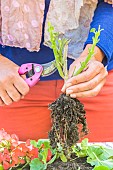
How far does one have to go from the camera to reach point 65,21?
121 centimetres

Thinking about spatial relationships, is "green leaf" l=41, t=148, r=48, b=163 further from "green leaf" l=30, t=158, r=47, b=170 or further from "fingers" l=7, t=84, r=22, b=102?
"fingers" l=7, t=84, r=22, b=102

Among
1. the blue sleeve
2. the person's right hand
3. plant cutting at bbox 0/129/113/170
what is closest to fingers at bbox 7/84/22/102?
the person's right hand

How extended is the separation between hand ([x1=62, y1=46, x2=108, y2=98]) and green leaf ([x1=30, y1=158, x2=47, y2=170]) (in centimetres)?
15

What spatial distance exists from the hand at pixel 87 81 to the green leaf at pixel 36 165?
0.48 feet

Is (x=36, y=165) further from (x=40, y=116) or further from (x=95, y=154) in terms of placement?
(x=40, y=116)

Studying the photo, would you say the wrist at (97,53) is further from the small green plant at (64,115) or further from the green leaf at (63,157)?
the green leaf at (63,157)

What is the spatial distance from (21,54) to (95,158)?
429 millimetres

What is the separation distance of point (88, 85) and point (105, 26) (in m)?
0.22

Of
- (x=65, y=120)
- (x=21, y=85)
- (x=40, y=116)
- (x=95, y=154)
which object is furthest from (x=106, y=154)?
(x=40, y=116)

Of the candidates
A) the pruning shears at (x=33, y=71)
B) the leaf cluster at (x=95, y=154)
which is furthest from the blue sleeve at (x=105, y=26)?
the leaf cluster at (x=95, y=154)

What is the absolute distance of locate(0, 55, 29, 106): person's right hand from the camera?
103 cm

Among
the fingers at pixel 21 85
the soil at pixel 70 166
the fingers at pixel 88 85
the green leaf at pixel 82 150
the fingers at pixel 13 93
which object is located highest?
the fingers at pixel 88 85

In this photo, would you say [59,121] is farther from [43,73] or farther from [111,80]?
[111,80]

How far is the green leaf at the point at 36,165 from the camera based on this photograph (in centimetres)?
91
